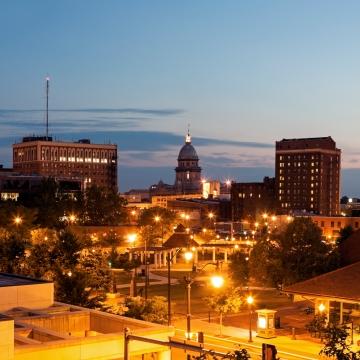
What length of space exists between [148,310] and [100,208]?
111156mm

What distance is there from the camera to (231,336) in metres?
47.2

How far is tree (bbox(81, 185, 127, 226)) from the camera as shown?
15188cm

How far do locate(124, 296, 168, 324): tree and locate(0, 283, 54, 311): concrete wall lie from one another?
6392 mm

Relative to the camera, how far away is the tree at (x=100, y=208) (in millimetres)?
151875

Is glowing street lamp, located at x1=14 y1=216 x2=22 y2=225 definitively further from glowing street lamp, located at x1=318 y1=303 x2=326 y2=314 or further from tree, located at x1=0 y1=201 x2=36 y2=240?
glowing street lamp, located at x1=318 y1=303 x2=326 y2=314

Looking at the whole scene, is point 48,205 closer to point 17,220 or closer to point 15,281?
point 17,220

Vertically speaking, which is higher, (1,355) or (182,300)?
(1,355)

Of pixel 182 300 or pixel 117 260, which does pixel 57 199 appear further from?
pixel 182 300

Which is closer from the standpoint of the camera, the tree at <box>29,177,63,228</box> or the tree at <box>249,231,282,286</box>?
the tree at <box>249,231,282,286</box>

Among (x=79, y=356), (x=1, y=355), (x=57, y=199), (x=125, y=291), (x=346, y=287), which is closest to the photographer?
(x=1, y=355)

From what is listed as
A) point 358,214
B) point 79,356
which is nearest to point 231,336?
point 79,356

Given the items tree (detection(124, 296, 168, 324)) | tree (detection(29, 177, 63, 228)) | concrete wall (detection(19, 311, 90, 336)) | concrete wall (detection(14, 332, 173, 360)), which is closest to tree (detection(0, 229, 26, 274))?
tree (detection(124, 296, 168, 324))

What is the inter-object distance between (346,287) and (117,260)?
Result: 1619 inches

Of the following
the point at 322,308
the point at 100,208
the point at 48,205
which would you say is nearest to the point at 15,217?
the point at 48,205
